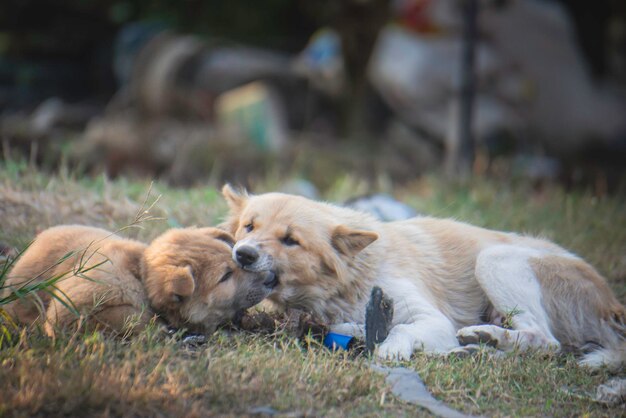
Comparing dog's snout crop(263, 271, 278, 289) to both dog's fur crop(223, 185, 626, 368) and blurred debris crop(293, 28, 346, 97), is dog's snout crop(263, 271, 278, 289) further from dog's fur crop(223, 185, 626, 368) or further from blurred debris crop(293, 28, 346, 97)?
blurred debris crop(293, 28, 346, 97)

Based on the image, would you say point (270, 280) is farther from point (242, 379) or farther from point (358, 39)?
point (358, 39)

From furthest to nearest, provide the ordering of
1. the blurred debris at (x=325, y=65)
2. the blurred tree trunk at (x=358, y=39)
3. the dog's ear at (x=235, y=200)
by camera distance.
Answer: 1. the blurred debris at (x=325, y=65)
2. the blurred tree trunk at (x=358, y=39)
3. the dog's ear at (x=235, y=200)

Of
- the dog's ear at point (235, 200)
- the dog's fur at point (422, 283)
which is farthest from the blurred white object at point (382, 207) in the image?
the dog's ear at point (235, 200)

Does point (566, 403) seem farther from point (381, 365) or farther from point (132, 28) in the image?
point (132, 28)

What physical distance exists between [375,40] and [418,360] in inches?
410

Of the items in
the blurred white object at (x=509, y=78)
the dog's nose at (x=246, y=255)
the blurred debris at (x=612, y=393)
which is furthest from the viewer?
the blurred white object at (x=509, y=78)

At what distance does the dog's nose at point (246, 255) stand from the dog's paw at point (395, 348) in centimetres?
95

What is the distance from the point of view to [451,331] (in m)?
4.98

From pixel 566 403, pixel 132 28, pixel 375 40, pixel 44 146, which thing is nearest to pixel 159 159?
pixel 44 146

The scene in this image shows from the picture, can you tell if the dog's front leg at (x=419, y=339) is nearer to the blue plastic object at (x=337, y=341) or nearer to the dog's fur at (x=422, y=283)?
the dog's fur at (x=422, y=283)

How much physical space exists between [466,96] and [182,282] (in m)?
7.83

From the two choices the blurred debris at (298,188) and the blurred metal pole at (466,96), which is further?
the blurred metal pole at (466,96)

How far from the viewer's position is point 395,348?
4.64m

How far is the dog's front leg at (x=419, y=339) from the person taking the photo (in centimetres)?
462
